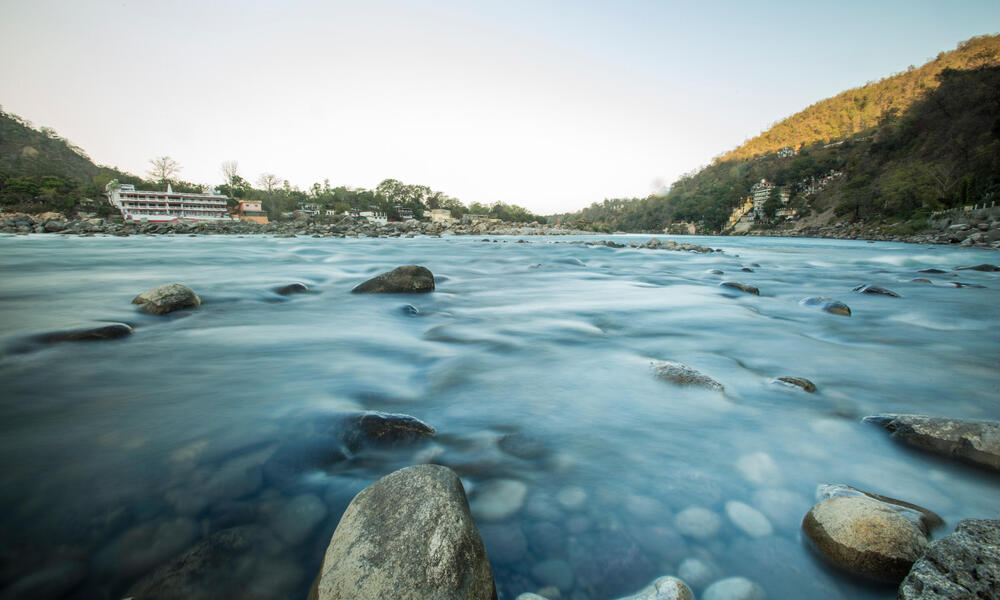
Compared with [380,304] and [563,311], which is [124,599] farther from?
[563,311]

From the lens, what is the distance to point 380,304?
4.82m

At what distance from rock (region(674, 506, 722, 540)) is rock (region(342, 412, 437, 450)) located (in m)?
1.06

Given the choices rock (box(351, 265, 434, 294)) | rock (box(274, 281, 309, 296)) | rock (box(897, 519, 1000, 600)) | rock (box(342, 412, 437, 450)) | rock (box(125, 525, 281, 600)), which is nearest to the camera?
rock (box(897, 519, 1000, 600))

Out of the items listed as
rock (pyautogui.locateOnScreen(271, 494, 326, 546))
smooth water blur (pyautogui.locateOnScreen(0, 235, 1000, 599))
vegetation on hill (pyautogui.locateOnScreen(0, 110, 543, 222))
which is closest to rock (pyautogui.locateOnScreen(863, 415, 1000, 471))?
smooth water blur (pyautogui.locateOnScreen(0, 235, 1000, 599))

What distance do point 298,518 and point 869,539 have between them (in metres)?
1.70

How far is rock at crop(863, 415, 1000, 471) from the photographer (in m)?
1.61

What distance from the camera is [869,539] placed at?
3.72 feet

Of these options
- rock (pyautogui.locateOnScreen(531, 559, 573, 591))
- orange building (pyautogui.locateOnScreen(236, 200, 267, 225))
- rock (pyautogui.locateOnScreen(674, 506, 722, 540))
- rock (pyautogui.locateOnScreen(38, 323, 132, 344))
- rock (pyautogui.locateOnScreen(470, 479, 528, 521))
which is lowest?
rock (pyautogui.locateOnScreen(531, 559, 573, 591))

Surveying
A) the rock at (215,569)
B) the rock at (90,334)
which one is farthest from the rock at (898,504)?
the rock at (90,334)

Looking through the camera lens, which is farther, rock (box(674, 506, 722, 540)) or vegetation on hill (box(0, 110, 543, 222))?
vegetation on hill (box(0, 110, 543, 222))

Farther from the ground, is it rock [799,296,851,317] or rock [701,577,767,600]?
rock [799,296,851,317]

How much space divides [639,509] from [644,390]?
1090 mm

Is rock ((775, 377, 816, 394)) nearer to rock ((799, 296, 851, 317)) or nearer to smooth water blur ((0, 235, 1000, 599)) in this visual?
smooth water blur ((0, 235, 1000, 599))

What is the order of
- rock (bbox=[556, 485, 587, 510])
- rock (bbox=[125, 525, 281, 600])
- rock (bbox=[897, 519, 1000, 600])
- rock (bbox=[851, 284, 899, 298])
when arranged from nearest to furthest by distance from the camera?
1. rock (bbox=[897, 519, 1000, 600])
2. rock (bbox=[125, 525, 281, 600])
3. rock (bbox=[556, 485, 587, 510])
4. rock (bbox=[851, 284, 899, 298])
